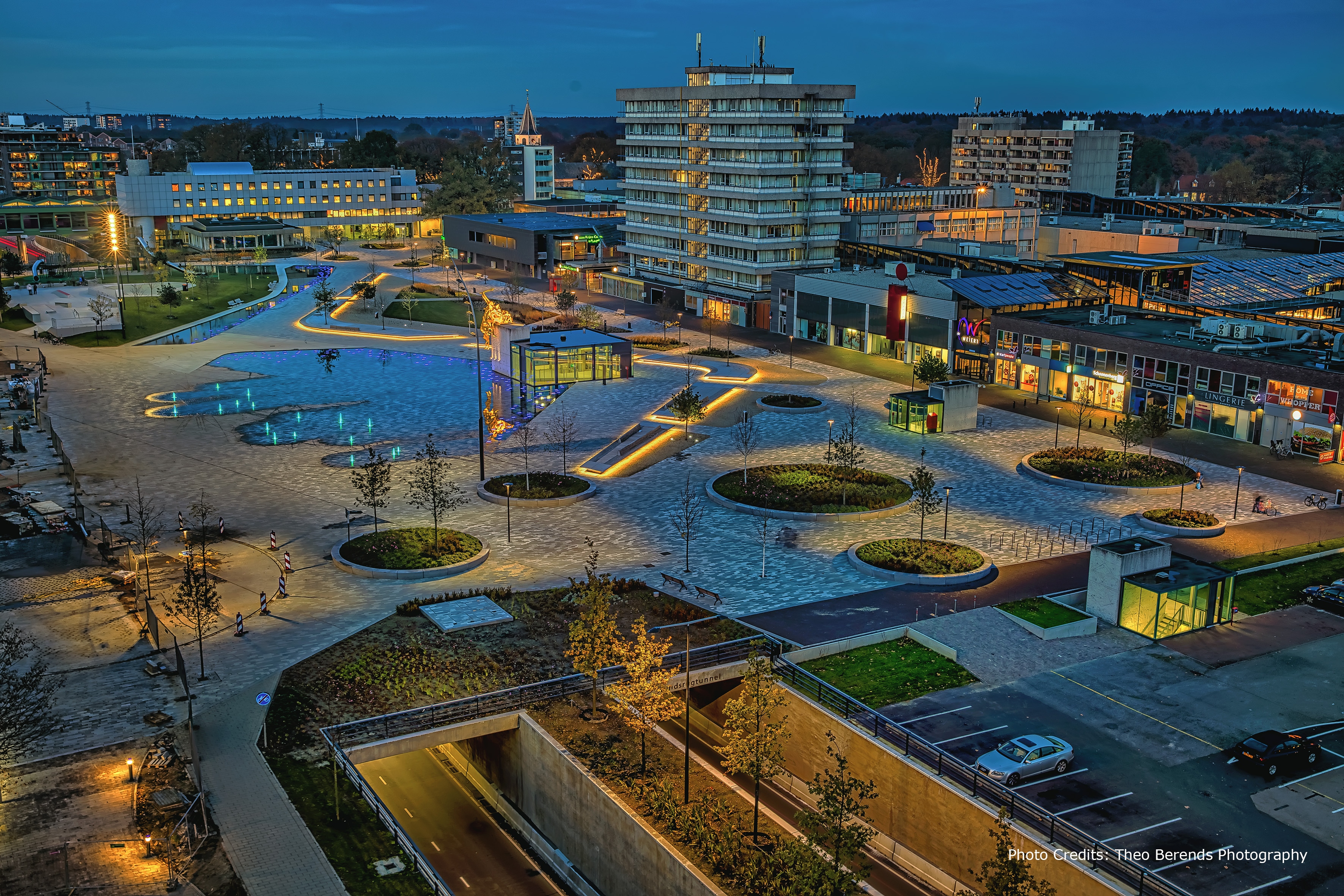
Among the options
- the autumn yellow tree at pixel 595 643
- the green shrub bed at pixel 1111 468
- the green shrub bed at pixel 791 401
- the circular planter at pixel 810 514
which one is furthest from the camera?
the green shrub bed at pixel 791 401

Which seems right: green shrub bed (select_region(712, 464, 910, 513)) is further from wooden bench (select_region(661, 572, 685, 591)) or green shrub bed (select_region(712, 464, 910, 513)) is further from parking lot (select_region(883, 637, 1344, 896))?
parking lot (select_region(883, 637, 1344, 896))

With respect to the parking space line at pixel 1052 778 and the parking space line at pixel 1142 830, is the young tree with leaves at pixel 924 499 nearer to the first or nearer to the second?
the parking space line at pixel 1052 778

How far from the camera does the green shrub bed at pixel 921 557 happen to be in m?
44.3

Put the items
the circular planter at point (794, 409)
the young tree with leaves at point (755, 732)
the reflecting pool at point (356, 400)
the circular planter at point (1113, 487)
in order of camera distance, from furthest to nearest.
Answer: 1. the circular planter at point (794, 409)
2. the reflecting pool at point (356, 400)
3. the circular planter at point (1113, 487)
4. the young tree with leaves at point (755, 732)

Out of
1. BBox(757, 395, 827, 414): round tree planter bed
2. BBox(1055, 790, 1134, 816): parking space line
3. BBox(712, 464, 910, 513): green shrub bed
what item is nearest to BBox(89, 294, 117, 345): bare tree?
BBox(757, 395, 827, 414): round tree planter bed

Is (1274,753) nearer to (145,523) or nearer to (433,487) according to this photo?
(433,487)

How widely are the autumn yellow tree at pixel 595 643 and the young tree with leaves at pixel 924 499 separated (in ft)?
58.3

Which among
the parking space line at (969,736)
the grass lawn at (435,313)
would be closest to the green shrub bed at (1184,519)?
the parking space line at (969,736)

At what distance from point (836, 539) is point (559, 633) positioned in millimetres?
14681

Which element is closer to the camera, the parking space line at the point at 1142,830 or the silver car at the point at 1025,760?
the parking space line at the point at 1142,830

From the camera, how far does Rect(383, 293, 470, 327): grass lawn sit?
10638cm

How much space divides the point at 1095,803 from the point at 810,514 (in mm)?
23902

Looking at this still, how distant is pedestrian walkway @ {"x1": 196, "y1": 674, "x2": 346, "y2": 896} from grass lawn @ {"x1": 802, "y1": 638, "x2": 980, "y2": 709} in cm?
1538

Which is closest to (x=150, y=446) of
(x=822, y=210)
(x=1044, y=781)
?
(x=1044, y=781)
